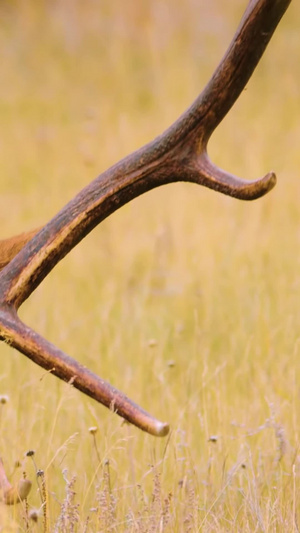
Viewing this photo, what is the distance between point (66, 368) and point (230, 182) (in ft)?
1.48

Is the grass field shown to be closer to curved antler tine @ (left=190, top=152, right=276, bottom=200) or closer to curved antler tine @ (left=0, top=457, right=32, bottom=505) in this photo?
curved antler tine @ (left=0, top=457, right=32, bottom=505)

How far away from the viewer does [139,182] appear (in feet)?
5.69

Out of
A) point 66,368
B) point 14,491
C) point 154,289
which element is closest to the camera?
point 14,491

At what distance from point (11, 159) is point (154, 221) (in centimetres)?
171

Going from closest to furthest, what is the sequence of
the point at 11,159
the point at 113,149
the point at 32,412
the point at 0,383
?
the point at 32,412, the point at 0,383, the point at 113,149, the point at 11,159

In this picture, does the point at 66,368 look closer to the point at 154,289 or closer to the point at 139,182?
the point at 139,182

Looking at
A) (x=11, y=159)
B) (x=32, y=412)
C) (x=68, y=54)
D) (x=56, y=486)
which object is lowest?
(x=56, y=486)

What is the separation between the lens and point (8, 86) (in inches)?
317

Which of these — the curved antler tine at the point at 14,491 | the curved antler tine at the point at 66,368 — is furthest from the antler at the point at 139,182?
the curved antler tine at the point at 14,491

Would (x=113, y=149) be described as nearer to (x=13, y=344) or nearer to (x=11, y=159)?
(x=11, y=159)

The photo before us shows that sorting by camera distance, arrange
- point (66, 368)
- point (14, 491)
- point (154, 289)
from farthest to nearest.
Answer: point (154, 289) < point (66, 368) < point (14, 491)

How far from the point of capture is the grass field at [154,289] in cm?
213

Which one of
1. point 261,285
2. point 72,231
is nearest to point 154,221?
point 261,285

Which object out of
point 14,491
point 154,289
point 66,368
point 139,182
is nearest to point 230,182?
point 139,182
